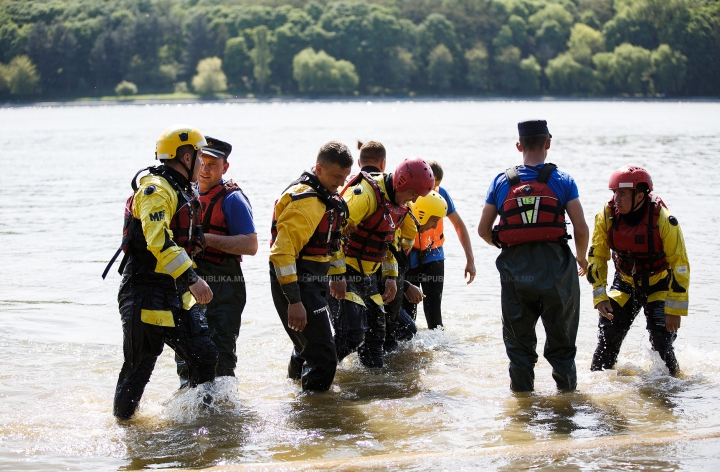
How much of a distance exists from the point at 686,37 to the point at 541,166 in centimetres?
13639

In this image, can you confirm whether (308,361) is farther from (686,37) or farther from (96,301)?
(686,37)

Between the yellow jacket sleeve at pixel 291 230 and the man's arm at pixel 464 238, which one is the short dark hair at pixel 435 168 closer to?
the man's arm at pixel 464 238

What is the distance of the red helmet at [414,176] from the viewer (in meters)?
7.07

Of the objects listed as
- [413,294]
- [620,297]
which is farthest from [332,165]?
[620,297]

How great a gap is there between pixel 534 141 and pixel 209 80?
434 feet

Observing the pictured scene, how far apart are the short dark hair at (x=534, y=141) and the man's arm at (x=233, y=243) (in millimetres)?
2318

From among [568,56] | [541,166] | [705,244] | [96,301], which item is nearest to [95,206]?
[96,301]

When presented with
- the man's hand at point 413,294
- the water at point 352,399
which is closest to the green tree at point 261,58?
the water at point 352,399

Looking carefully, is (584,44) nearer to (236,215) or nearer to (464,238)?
(464,238)

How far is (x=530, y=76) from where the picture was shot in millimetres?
135125

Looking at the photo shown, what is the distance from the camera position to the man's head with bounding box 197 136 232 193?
686cm

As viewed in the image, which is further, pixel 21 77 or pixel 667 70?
pixel 21 77

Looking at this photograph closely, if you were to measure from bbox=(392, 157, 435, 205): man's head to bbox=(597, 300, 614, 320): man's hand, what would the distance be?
1835mm

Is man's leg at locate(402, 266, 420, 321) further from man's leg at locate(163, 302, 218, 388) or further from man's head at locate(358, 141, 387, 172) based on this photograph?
man's leg at locate(163, 302, 218, 388)
